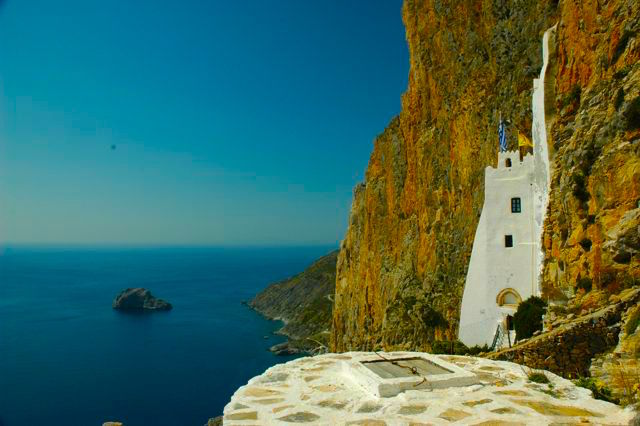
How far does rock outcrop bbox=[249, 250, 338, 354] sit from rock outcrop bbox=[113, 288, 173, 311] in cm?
2408

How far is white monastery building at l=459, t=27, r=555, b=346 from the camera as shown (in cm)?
2058

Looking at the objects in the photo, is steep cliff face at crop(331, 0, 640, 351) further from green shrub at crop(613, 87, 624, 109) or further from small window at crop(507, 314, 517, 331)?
small window at crop(507, 314, 517, 331)

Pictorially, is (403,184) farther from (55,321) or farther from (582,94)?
(55,321)

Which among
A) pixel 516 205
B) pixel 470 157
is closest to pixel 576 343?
pixel 516 205

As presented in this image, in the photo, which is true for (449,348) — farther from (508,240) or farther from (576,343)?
(576,343)

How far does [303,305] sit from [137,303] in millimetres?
41299

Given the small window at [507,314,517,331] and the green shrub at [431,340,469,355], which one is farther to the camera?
the small window at [507,314,517,331]

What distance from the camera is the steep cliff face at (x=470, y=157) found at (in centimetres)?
1391

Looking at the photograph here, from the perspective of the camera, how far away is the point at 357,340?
45656mm

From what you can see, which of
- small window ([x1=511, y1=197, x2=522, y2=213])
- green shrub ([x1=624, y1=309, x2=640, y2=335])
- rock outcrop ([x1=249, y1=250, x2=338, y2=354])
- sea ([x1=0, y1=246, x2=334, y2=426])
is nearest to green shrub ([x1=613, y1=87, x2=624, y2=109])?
green shrub ([x1=624, y1=309, x2=640, y2=335])

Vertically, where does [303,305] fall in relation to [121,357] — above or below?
above

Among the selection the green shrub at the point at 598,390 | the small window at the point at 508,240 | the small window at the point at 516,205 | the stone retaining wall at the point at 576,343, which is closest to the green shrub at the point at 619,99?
the stone retaining wall at the point at 576,343

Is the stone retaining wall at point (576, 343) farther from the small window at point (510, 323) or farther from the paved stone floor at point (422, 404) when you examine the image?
the small window at point (510, 323)

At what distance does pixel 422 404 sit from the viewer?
5445 millimetres
